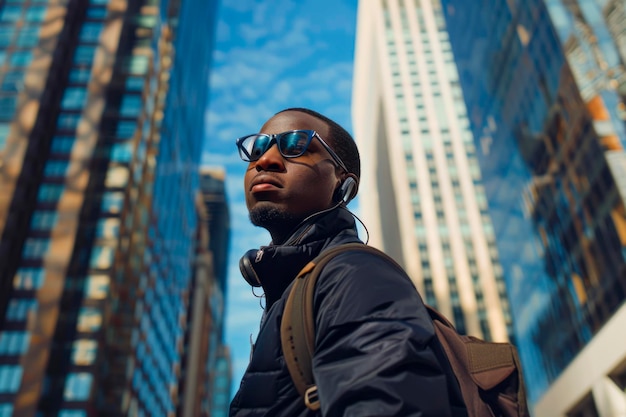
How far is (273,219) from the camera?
7.50 ft

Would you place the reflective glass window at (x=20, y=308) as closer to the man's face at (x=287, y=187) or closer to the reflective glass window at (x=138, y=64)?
the reflective glass window at (x=138, y=64)

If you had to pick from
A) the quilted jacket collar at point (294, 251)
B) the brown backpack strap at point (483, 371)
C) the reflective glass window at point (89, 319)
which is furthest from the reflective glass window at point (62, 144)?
the brown backpack strap at point (483, 371)

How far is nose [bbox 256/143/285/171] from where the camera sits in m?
2.35

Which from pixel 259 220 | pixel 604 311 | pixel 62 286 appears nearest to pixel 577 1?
pixel 604 311

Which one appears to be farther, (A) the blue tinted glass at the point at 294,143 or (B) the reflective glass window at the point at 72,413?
(B) the reflective glass window at the point at 72,413

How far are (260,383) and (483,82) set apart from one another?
162ft

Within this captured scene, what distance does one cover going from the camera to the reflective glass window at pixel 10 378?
140 ft

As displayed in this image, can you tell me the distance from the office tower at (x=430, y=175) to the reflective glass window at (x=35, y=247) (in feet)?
155

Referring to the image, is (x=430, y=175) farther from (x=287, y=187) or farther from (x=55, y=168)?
(x=287, y=187)

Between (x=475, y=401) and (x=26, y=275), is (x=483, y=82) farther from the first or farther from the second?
(x=475, y=401)

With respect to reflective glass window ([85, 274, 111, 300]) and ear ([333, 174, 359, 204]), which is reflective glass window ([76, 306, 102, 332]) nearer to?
reflective glass window ([85, 274, 111, 300])

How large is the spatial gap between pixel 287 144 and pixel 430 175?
287ft

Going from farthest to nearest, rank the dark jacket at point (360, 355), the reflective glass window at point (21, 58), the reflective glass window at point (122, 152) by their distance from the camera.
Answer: the reflective glass window at point (122, 152) < the reflective glass window at point (21, 58) < the dark jacket at point (360, 355)

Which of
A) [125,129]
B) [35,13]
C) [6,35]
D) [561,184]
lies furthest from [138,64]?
[561,184]
